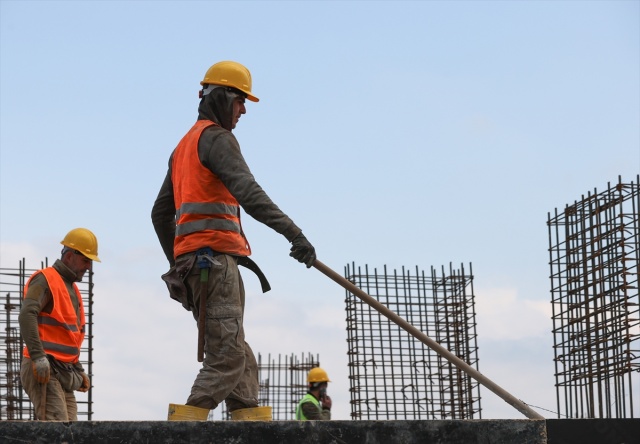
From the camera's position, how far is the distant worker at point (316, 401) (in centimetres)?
1351

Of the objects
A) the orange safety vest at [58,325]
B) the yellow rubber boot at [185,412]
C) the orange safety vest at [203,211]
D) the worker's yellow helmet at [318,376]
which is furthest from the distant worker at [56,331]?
the worker's yellow helmet at [318,376]

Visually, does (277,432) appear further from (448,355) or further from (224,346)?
(448,355)

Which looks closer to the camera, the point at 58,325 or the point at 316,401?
the point at 58,325

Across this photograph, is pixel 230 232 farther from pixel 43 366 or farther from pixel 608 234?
pixel 608 234

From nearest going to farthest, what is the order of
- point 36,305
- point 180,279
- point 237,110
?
point 180,279, point 237,110, point 36,305

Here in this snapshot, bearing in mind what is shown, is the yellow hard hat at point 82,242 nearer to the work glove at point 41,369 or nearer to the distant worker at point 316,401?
the work glove at point 41,369

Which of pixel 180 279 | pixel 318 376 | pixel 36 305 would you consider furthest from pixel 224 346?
pixel 318 376

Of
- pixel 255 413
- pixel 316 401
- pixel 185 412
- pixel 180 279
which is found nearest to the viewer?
pixel 185 412

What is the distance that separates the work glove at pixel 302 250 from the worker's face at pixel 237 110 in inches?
33.9

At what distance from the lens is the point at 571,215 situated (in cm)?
1598

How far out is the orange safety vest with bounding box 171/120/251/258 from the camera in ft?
20.4

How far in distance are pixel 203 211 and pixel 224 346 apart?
2.49 feet

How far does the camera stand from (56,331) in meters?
8.93

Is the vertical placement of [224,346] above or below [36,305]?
below
